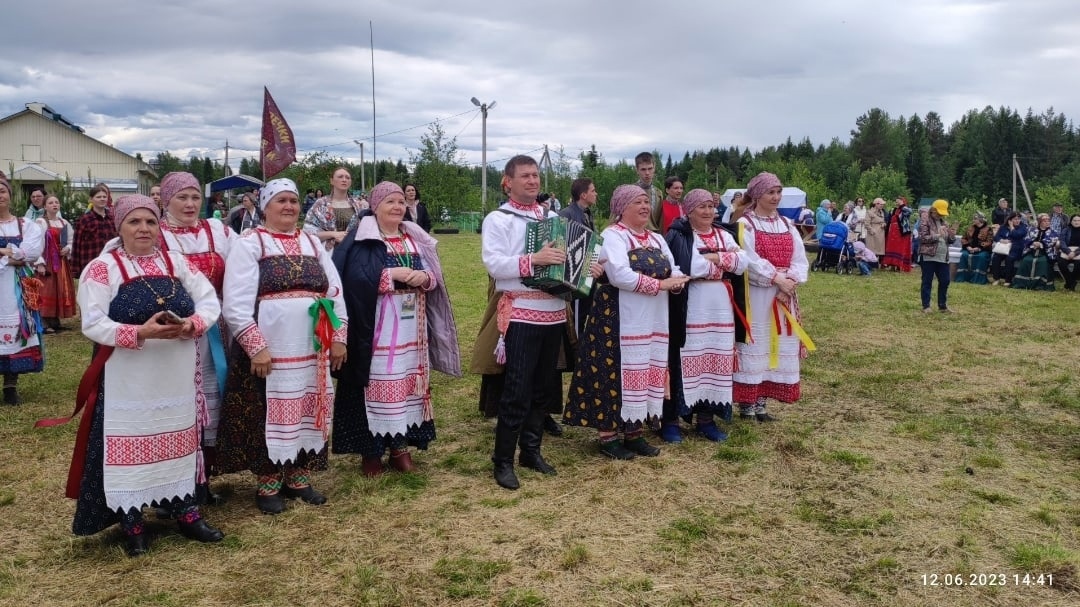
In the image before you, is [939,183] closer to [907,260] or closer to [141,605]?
[907,260]

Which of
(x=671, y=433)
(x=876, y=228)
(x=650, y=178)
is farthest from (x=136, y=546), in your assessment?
(x=876, y=228)

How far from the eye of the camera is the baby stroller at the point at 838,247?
18.3 meters

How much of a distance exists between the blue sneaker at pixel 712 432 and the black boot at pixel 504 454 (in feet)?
5.69

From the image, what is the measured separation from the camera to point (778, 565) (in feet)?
12.1

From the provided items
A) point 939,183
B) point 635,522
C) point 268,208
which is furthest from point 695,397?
point 939,183

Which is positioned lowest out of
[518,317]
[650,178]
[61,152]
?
[518,317]

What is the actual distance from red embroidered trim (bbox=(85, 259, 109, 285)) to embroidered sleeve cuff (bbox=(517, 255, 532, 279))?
6.94 ft

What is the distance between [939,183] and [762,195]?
61.2 metres

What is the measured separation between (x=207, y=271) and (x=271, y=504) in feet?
4.51

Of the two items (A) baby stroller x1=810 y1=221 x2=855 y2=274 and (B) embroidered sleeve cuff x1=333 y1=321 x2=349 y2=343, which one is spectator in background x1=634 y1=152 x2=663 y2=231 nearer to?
(B) embroidered sleeve cuff x1=333 y1=321 x2=349 y2=343

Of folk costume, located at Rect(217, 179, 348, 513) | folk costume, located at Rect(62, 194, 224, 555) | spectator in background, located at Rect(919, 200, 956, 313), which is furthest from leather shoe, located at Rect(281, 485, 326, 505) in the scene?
spectator in background, located at Rect(919, 200, 956, 313)

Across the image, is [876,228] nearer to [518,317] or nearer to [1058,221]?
[1058,221]

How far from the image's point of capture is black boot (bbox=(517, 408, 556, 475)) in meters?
4.99

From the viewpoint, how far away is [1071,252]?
50.3 feet
